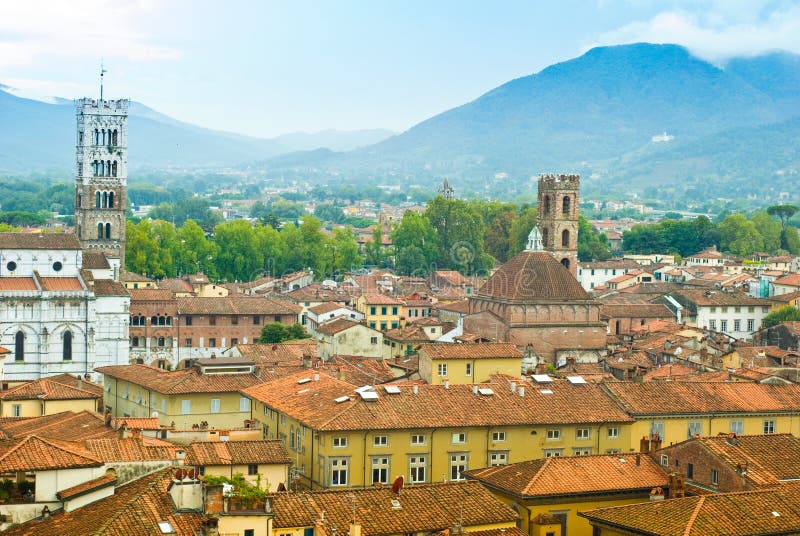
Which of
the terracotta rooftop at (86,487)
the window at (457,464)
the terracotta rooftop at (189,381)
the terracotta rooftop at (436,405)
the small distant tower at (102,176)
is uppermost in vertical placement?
the small distant tower at (102,176)

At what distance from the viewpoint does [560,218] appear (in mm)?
94562

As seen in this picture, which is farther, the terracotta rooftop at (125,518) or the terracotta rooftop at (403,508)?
the terracotta rooftop at (403,508)

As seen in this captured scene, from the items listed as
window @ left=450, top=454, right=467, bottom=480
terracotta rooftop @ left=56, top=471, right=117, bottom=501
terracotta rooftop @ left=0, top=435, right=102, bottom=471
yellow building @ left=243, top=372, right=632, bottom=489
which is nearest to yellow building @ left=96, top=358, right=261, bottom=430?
yellow building @ left=243, top=372, right=632, bottom=489

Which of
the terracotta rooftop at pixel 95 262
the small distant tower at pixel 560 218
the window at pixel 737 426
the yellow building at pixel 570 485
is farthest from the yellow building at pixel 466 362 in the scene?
the small distant tower at pixel 560 218

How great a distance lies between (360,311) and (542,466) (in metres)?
52.7

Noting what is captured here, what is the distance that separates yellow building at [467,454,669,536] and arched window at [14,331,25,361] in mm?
38365

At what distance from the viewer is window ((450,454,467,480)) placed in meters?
36.4

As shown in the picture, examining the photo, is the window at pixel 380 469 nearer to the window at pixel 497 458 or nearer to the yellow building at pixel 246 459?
the window at pixel 497 458

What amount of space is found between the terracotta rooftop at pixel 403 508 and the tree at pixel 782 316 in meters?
59.4

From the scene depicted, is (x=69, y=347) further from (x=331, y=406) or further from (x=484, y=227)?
(x=484, y=227)

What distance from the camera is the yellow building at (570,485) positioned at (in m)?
30.6

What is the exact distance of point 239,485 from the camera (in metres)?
23.3

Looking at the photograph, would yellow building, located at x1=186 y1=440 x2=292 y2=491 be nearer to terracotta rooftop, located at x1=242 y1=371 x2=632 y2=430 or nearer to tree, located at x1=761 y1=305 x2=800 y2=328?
terracotta rooftop, located at x1=242 y1=371 x2=632 y2=430

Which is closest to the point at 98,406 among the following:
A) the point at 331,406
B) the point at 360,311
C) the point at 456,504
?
the point at 331,406
